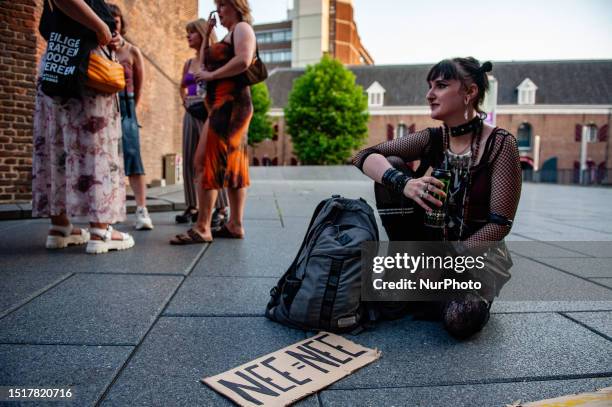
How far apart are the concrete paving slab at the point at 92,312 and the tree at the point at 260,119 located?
130 ft

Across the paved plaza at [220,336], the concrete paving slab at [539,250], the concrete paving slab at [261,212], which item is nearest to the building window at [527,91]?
the concrete paving slab at [261,212]

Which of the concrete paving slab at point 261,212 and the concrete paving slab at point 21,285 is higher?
the concrete paving slab at point 21,285

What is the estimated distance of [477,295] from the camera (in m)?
2.10

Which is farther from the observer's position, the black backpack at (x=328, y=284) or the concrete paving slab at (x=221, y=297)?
the concrete paving slab at (x=221, y=297)

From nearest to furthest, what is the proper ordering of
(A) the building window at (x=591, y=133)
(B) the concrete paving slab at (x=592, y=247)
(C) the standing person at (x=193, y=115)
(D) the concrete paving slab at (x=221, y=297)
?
(D) the concrete paving slab at (x=221, y=297), (B) the concrete paving slab at (x=592, y=247), (C) the standing person at (x=193, y=115), (A) the building window at (x=591, y=133)

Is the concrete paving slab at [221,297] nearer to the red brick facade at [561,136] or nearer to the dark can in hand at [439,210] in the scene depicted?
the dark can in hand at [439,210]

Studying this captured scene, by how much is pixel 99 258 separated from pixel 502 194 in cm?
291

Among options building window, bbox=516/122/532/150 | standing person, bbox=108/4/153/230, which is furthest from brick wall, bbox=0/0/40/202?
building window, bbox=516/122/532/150

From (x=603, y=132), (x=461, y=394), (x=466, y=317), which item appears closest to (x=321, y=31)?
(x=603, y=132)

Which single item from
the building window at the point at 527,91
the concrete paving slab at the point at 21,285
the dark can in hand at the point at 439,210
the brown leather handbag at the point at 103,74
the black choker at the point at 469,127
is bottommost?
the concrete paving slab at the point at 21,285

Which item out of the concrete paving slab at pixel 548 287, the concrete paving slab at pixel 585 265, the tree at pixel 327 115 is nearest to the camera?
the concrete paving slab at pixel 548 287

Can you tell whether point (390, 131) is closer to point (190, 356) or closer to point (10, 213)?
point (10, 213)

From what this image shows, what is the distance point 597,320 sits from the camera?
2.33 m

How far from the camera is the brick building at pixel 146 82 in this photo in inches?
261
